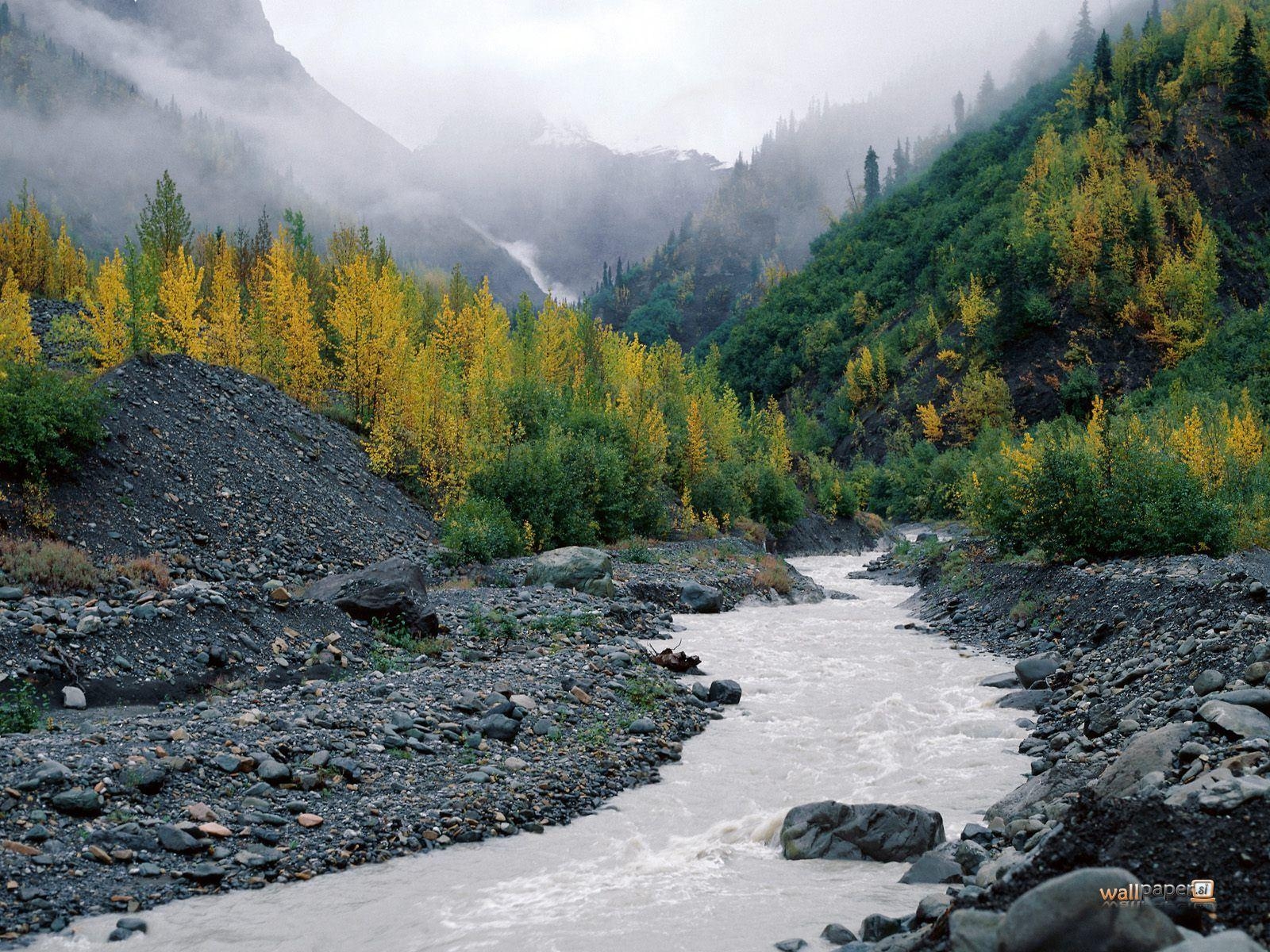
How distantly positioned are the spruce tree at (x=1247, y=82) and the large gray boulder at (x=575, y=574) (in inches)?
3841

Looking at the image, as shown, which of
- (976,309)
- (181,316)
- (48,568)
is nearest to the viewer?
(48,568)

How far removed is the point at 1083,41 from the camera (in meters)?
174

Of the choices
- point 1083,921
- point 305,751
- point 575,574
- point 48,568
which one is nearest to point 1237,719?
point 1083,921

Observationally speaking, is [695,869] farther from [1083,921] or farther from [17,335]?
[17,335]

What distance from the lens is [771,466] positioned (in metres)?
55.4

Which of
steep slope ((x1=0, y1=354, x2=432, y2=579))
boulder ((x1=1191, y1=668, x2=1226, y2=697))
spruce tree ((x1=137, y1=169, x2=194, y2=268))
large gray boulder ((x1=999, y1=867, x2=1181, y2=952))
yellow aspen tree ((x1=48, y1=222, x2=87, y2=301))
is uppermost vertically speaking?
yellow aspen tree ((x1=48, y1=222, x2=87, y2=301))

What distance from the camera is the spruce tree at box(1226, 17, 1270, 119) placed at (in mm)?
83188

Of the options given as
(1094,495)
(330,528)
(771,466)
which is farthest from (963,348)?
(330,528)

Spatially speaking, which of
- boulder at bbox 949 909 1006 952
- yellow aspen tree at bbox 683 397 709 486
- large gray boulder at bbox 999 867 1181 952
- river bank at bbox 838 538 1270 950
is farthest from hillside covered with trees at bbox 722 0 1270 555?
large gray boulder at bbox 999 867 1181 952

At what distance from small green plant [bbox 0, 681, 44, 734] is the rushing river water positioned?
4.85 m

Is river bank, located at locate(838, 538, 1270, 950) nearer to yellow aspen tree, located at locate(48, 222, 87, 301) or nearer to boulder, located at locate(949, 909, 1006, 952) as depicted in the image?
boulder, located at locate(949, 909, 1006, 952)

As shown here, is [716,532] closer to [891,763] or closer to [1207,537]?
[1207,537]

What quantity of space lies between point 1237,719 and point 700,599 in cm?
1850

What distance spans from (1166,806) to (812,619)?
2031 cm
